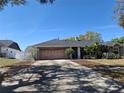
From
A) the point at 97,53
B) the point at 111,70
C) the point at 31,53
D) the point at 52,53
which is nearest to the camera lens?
the point at 111,70

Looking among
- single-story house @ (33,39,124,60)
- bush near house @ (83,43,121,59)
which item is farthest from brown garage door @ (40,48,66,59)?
bush near house @ (83,43,121,59)

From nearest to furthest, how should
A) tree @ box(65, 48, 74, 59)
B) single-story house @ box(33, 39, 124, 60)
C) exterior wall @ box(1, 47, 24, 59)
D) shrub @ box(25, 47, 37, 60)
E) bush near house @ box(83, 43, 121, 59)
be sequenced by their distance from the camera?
bush near house @ box(83, 43, 121, 59), tree @ box(65, 48, 74, 59), shrub @ box(25, 47, 37, 60), single-story house @ box(33, 39, 124, 60), exterior wall @ box(1, 47, 24, 59)

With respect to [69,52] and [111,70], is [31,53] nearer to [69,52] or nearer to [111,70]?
[69,52]

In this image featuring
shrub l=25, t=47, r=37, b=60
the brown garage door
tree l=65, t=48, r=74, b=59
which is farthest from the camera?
the brown garage door

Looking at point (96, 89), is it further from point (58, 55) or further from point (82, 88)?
point (58, 55)

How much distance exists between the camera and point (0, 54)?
2115 inches

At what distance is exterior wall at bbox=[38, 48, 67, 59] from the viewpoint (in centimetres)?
4694

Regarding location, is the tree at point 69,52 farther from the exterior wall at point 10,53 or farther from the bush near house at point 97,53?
the exterior wall at point 10,53

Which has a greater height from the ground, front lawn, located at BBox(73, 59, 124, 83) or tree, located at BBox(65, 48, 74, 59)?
tree, located at BBox(65, 48, 74, 59)

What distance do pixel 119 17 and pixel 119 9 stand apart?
1.02 m

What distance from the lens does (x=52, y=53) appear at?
47.4m

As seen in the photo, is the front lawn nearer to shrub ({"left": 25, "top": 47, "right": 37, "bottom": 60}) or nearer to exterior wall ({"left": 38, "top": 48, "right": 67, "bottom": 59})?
shrub ({"left": 25, "top": 47, "right": 37, "bottom": 60})

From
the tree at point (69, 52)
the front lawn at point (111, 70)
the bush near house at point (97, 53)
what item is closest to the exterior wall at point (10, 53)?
the tree at point (69, 52)

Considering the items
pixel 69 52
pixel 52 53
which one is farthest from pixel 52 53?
pixel 69 52
